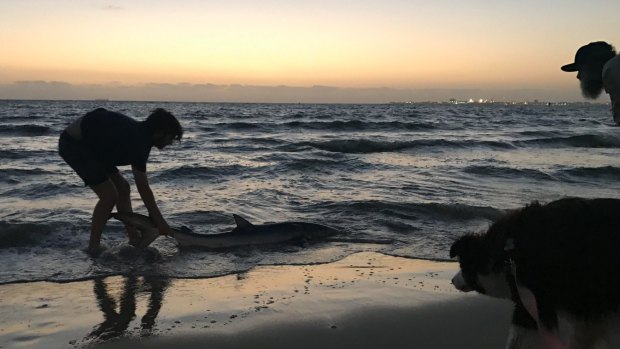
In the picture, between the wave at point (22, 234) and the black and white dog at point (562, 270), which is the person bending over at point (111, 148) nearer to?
the wave at point (22, 234)

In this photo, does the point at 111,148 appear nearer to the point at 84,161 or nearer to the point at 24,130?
the point at 84,161

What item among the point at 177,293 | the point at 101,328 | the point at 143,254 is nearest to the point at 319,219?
the point at 143,254

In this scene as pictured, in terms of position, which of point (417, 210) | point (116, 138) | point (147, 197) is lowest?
point (417, 210)

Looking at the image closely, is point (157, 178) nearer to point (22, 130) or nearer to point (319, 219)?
point (319, 219)

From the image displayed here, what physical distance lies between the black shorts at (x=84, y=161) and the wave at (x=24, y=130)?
2044cm

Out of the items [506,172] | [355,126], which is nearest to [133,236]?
[506,172]

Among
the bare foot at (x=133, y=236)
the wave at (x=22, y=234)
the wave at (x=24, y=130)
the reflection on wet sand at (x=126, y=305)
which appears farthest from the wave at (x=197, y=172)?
Answer: the wave at (x=24, y=130)

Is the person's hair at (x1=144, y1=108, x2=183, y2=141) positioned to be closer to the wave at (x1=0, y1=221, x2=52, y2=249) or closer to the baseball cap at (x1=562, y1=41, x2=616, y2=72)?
the wave at (x1=0, y1=221, x2=52, y2=249)

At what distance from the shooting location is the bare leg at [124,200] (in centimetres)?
652

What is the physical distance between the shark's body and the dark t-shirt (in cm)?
77

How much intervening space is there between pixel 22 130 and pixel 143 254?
2201 cm

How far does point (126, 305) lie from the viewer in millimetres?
4723

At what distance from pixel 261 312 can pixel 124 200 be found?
304 centimetres

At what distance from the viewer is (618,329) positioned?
262cm
